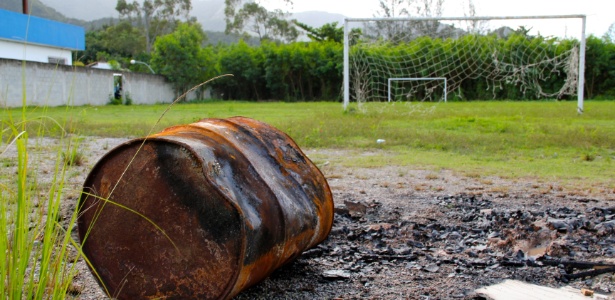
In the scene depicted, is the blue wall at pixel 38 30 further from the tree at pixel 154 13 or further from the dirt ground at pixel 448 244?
the tree at pixel 154 13

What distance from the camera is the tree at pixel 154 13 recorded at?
61.0 metres

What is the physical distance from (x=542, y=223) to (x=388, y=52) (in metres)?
16.5

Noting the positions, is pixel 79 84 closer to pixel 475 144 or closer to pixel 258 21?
pixel 475 144

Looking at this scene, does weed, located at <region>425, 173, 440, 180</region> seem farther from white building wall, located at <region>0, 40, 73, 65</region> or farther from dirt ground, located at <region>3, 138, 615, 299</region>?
white building wall, located at <region>0, 40, 73, 65</region>

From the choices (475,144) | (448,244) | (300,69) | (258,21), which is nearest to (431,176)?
(448,244)

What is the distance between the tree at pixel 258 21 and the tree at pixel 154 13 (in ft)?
16.5

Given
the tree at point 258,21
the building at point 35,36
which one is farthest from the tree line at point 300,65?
the tree at point 258,21

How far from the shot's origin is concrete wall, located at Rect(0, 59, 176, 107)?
18875 mm

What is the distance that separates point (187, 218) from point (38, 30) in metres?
32.4

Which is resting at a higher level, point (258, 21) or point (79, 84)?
point (258, 21)

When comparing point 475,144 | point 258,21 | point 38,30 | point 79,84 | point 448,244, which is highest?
point 258,21

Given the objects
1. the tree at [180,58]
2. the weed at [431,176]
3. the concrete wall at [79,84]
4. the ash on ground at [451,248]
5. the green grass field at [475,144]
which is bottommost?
the ash on ground at [451,248]

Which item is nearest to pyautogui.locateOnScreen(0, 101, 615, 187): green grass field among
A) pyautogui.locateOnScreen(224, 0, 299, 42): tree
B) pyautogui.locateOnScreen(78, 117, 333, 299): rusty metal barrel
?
pyautogui.locateOnScreen(78, 117, 333, 299): rusty metal barrel

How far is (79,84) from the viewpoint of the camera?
21281 mm
